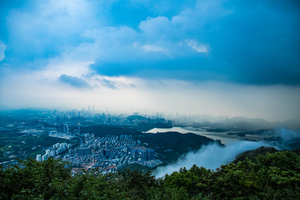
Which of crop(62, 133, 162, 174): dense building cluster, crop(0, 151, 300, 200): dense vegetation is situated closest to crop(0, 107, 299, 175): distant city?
crop(62, 133, 162, 174): dense building cluster

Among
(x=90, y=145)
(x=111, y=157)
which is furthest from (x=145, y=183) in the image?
(x=90, y=145)

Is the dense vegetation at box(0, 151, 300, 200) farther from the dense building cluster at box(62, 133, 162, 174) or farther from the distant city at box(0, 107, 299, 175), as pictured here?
the dense building cluster at box(62, 133, 162, 174)

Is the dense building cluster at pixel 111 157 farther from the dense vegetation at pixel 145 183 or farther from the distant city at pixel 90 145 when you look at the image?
the dense vegetation at pixel 145 183

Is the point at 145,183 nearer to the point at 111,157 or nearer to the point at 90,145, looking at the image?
the point at 111,157

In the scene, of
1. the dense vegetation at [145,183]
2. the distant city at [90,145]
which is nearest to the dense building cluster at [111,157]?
the distant city at [90,145]

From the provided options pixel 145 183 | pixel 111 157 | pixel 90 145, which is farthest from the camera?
pixel 90 145

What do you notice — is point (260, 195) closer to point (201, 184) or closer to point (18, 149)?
point (201, 184)

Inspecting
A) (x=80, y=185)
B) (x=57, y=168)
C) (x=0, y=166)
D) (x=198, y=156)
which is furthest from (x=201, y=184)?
(x=198, y=156)

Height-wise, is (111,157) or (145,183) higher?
(145,183)
